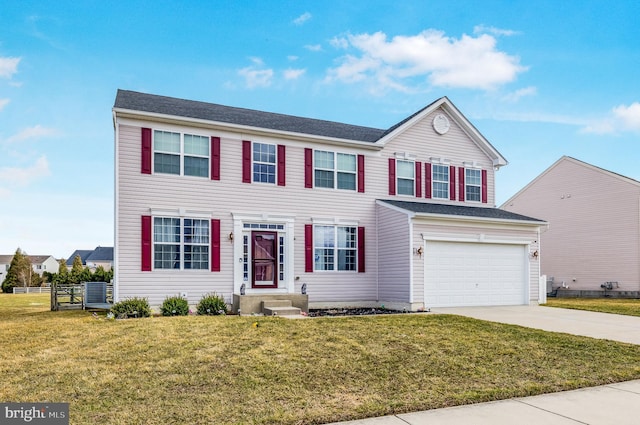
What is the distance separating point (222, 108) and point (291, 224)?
17.8 ft

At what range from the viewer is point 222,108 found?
59.9 feet

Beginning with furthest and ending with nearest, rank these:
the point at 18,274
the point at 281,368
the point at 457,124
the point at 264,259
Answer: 1. the point at 18,274
2. the point at 457,124
3. the point at 264,259
4. the point at 281,368

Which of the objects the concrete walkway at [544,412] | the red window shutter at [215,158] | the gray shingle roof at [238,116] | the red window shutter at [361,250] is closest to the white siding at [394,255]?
the red window shutter at [361,250]

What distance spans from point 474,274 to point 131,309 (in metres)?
11.4

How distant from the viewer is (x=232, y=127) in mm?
15656

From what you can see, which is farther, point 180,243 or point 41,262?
point 41,262

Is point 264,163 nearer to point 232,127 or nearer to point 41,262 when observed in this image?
point 232,127

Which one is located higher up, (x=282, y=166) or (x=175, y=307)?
(x=282, y=166)

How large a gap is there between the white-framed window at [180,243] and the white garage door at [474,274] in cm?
739

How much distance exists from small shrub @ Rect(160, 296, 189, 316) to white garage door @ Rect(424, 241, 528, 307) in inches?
304

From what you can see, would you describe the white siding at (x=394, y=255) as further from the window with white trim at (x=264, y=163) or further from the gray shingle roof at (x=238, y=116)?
the window with white trim at (x=264, y=163)

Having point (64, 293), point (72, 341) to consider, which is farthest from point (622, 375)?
point (64, 293)

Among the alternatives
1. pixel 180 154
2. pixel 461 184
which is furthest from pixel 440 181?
pixel 180 154

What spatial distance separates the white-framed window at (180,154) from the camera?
14.9 meters
